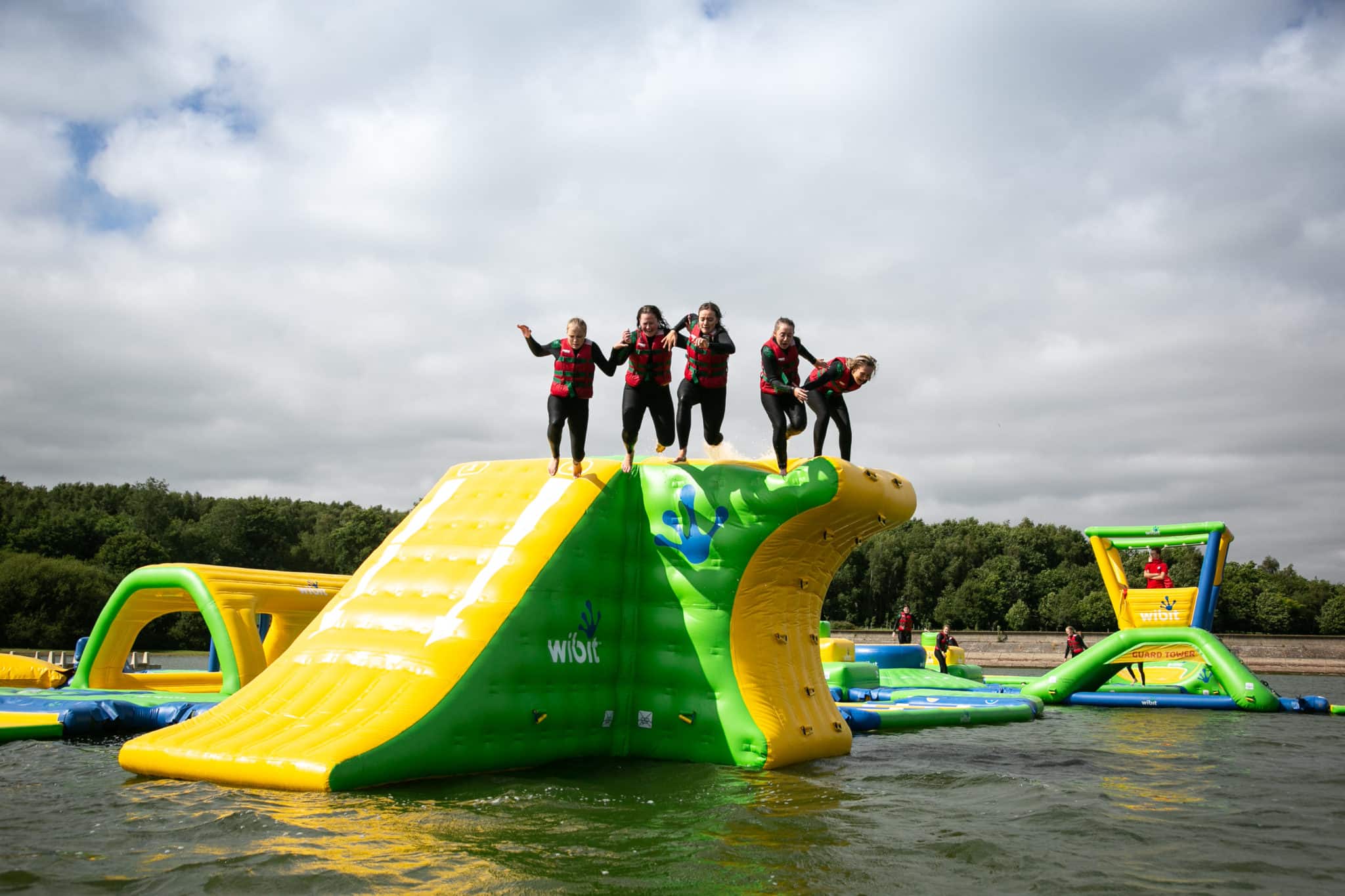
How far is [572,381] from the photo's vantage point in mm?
9758

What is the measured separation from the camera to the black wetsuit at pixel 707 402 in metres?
9.65

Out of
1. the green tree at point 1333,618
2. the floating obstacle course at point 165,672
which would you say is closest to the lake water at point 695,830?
the floating obstacle course at point 165,672

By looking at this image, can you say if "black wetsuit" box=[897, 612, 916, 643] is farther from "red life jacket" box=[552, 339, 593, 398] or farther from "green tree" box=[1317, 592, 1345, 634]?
"green tree" box=[1317, 592, 1345, 634]

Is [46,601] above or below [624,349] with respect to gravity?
below

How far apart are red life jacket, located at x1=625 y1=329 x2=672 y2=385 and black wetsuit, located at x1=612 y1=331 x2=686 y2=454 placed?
3 cm

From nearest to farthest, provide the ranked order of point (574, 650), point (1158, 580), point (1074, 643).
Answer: point (574, 650) < point (1158, 580) < point (1074, 643)

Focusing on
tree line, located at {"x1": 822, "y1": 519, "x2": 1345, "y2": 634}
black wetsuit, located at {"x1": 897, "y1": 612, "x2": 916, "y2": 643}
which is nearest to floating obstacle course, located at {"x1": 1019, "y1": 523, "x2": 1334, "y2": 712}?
black wetsuit, located at {"x1": 897, "y1": 612, "x2": 916, "y2": 643}

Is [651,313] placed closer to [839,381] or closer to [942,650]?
[839,381]

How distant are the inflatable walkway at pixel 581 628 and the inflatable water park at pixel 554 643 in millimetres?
19

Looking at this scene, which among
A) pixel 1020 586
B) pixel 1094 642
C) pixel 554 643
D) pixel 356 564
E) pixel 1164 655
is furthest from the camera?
pixel 356 564

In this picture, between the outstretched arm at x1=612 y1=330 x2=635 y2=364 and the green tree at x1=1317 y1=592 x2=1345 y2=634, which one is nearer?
the outstretched arm at x1=612 y1=330 x2=635 y2=364

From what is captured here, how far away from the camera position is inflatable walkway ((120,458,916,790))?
8.04 metres

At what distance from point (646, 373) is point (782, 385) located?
53.8 inches

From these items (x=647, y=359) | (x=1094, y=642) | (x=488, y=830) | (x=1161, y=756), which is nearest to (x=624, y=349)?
(x=647, y=359)
